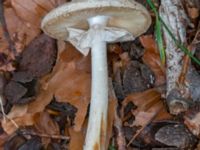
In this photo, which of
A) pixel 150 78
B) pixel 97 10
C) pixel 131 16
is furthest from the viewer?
pixel 150 78

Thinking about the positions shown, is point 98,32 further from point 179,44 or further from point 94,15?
point 179,44

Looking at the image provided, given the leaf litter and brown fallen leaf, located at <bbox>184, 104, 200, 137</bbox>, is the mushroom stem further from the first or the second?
brown fallen leaf, located at <bbox>184, 104, 200, 137</bbox>

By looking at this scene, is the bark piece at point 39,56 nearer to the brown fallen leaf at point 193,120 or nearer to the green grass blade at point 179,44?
the green grass blade at point 179,44

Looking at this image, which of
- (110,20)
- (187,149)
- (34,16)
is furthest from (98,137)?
(34,16)

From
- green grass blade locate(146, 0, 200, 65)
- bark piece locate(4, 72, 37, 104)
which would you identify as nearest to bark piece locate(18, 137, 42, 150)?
bark piece locate(4, 72, 37, 104)

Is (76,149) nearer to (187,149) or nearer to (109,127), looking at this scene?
(109,127)

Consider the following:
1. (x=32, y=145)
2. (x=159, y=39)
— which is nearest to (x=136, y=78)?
(x=159, y=39)
